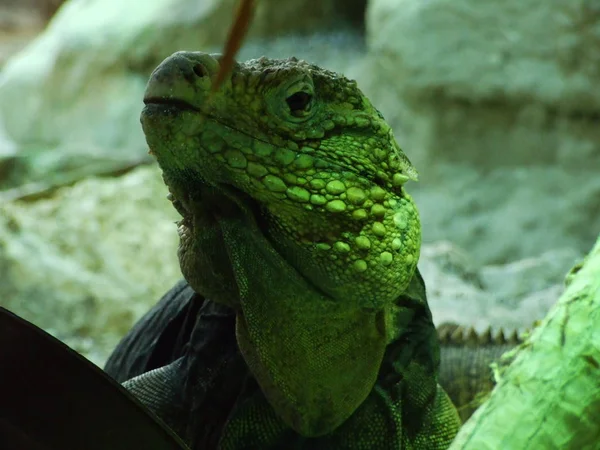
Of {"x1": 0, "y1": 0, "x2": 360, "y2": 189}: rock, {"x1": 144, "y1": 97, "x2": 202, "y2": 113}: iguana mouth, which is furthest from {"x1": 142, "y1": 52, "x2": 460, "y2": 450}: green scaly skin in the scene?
{"x1": 0, "y1": 0, "x2": 360, "y2": 189}: rock

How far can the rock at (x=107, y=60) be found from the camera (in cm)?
1035

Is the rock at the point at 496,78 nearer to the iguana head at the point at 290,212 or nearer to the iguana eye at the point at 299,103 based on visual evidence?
the iguana head at the point at 290,212

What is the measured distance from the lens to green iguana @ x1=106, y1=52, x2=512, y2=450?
1917 millimetres

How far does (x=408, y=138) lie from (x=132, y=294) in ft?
13.4

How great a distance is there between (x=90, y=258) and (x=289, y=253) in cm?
432

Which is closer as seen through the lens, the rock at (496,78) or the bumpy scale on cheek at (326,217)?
the bumpy scale on cheek at (326,217)

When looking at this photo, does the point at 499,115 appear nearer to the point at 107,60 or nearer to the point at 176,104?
the point at 107,60

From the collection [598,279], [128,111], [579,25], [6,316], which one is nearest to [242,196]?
[6,316]

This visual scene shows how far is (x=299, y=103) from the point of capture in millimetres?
2012

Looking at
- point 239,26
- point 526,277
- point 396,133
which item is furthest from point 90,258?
point 239,26

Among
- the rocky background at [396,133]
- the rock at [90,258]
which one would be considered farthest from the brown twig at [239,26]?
the rock at [90,258]

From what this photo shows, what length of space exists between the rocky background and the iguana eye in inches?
118

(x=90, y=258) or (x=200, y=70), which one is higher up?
(x=90, y=258)

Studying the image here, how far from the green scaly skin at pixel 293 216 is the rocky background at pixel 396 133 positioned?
2692mm
